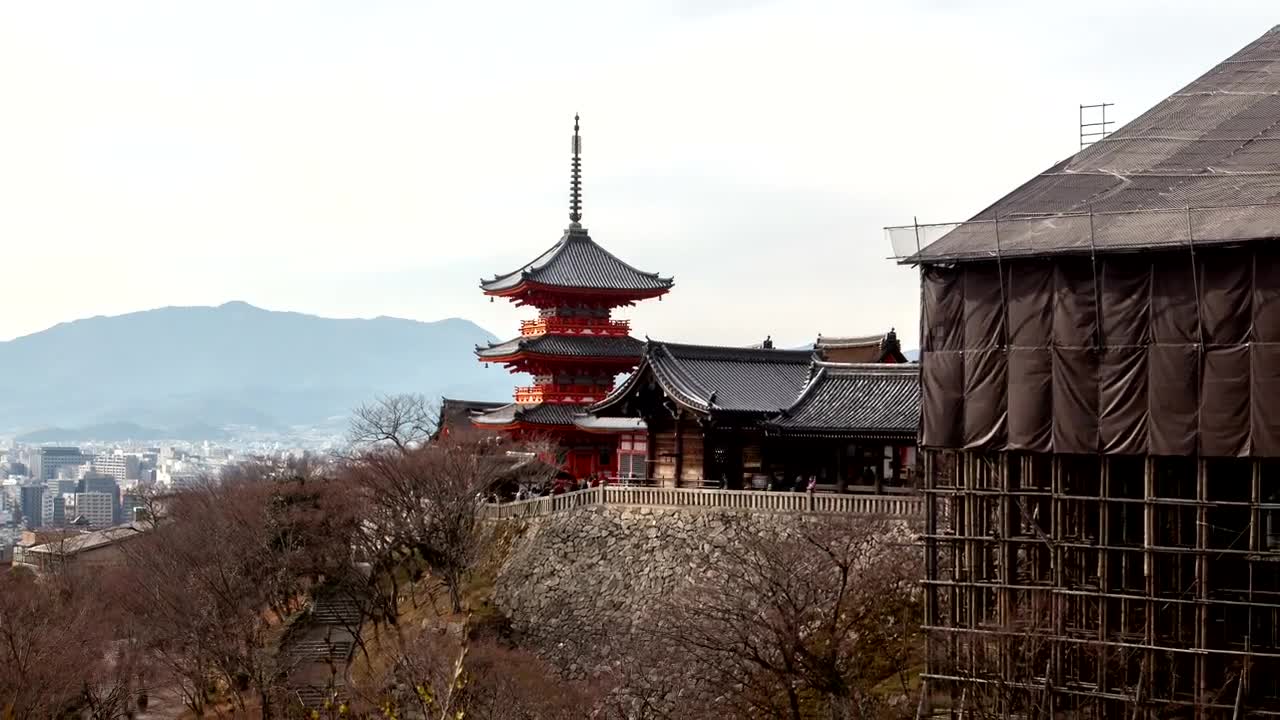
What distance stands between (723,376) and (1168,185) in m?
18.1

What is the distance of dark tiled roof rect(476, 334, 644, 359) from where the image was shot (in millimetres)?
55094

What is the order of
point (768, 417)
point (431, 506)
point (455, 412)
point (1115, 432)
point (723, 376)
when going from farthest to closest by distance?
point (455, 412), point (723, 376), point (431, 506), point (768, 417), point (1115, 432)

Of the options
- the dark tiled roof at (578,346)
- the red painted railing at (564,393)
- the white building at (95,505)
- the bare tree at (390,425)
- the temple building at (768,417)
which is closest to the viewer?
the temple building at (768,417)

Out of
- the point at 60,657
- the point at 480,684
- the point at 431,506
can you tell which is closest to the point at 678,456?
the point at 431,506

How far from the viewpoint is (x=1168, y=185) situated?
1172 inches

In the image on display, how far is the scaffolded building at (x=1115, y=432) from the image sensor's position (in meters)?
27.1

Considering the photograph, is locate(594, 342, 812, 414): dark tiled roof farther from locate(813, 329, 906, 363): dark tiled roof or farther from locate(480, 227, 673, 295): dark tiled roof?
locate(480, 227, 673, 295): dark tiled roof

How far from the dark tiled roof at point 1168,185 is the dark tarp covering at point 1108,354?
1.25 ft

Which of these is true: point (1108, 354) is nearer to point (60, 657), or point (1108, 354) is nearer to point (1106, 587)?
point (1106, 587)

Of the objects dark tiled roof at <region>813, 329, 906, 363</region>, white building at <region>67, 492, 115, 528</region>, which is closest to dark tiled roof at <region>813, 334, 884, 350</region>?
dark tiled roof at <region>813, 329, 906, 363</region>

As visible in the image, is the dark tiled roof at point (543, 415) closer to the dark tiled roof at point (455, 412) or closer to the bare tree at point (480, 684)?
the dark tiled roof at point (455, 412)

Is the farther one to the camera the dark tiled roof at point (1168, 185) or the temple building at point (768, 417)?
the temple building at point (768, 417)

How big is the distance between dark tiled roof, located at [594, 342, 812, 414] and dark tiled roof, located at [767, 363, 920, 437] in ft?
7.44

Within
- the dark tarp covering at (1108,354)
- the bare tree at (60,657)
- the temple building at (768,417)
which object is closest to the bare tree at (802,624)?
→ the temple building at (768,417)
